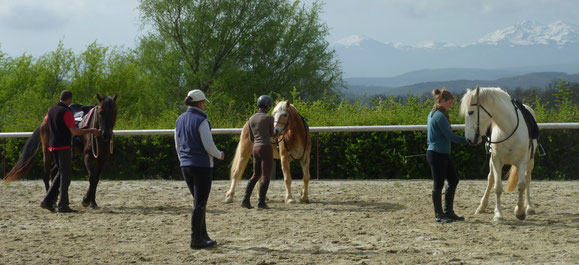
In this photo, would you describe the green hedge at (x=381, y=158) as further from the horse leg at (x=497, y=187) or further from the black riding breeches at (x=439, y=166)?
the black riding breeches at (x=439, y=166)

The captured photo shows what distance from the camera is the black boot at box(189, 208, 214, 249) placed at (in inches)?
245

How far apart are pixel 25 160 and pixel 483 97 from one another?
7.35 meters

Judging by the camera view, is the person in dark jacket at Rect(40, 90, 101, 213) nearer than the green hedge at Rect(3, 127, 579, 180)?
Yes

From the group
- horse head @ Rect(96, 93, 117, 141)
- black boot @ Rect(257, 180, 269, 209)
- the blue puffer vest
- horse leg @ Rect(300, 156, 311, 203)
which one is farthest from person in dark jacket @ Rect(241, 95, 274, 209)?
the blue puffer vest

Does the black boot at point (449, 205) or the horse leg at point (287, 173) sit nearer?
the black boot at point (449, 205)

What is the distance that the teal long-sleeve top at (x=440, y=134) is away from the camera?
7254mm

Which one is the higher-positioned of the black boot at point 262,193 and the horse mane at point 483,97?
the horse mane at point 483,97

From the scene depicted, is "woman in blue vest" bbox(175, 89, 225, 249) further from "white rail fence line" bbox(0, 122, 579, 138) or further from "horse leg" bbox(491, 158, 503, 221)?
"white rail fence line" bbox(0, 122, 579, 138)

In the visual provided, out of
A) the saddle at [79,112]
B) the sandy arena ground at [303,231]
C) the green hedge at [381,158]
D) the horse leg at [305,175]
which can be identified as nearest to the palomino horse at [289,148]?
the horse leg at [305,175]

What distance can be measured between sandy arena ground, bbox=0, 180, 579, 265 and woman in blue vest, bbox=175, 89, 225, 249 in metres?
0.39

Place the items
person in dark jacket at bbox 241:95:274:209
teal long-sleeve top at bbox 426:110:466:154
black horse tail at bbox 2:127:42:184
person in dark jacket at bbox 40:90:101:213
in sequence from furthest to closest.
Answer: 1. black horse tail at bbox 2:127:42:184
2. person in dark jacket at bbox 241:95:274:209
3. person in dark jacket at bbox 40:90:101:213
4. teal long-sleeve top at bbox 426:110:466:154

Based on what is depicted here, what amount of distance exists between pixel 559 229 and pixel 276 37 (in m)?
28.7

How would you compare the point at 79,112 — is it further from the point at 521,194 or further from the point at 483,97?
the point at 521,194

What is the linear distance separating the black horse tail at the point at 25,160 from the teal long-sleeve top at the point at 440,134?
6582 millimetres
